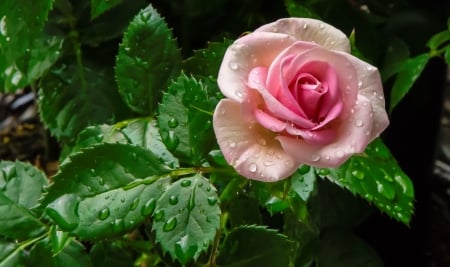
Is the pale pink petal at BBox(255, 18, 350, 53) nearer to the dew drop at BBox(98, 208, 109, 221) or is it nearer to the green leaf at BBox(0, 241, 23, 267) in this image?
the dew drop at BBox(98, 208, 109, 221)

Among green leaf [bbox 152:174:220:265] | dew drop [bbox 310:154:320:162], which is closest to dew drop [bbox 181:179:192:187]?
green leaf [bbox 152:174:220:265]

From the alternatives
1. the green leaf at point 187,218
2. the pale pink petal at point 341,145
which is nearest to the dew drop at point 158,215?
the green leaf at point 187,218

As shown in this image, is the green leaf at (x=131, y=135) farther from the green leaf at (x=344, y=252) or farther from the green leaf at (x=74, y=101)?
the green leaf at (x=344, y=252)

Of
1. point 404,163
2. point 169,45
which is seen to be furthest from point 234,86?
point 404,163

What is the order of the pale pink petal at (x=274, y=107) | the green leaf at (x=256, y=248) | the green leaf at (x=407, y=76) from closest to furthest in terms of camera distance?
the pale pink petal at (x=274, y=107)
the green leaf at (x=256, y=248)
the green leaf at (x=407, y=76)

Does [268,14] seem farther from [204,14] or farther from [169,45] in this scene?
[169,45]

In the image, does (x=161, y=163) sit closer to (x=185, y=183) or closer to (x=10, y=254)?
(x=185, y=183)
